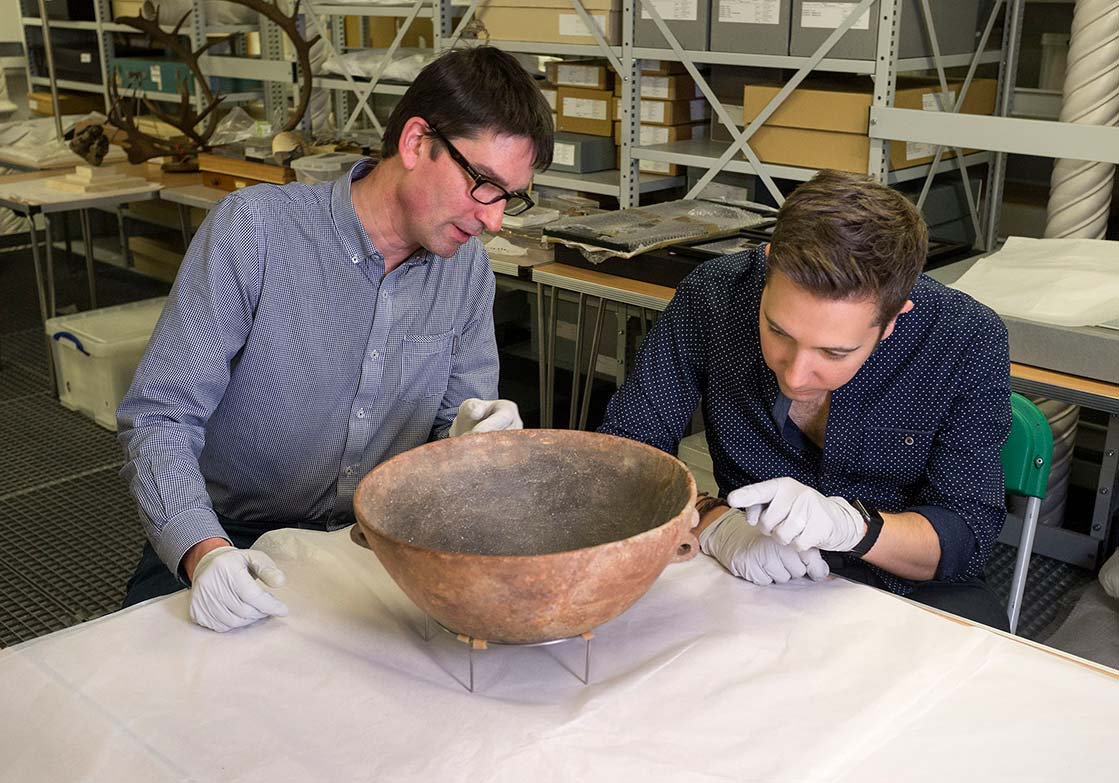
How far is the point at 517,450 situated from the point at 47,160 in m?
3.75

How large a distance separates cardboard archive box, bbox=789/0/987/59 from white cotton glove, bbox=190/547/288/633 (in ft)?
6.55

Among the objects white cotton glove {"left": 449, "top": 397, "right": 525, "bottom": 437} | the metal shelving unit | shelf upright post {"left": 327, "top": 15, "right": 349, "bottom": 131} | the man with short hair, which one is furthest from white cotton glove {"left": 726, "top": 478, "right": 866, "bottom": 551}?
shelf upright post {"left": 327, "top": 15, "right": 349, "bottom": 131}

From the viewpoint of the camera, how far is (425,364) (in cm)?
162

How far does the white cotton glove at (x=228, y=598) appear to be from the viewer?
1080 mm

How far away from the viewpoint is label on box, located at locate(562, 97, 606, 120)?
10.8 feet

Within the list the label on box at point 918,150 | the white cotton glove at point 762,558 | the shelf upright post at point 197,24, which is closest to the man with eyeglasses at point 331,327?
the white cotton glove at point 762,558

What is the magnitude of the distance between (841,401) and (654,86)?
75.0 inches

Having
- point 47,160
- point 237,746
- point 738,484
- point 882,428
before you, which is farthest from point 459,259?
point 47,160

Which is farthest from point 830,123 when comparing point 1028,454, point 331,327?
point 331,327

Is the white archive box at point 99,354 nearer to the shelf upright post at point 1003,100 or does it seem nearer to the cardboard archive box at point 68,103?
the cardboard archive box at point 68,103

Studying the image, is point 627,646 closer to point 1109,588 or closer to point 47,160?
point 1109,588

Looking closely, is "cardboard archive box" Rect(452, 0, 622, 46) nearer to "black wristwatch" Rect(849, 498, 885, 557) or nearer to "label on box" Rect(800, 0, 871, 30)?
"label on box" Rect(800, 0, 871, 30)

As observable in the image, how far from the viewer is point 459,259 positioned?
5.48ft

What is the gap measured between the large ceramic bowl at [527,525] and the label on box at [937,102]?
1.85 meters
